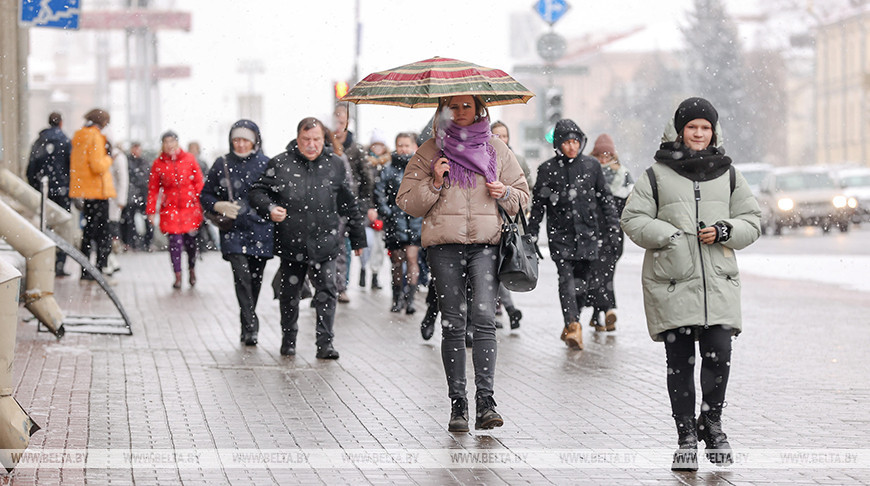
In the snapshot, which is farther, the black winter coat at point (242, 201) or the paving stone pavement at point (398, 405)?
the black winter coat at point (242, 201)

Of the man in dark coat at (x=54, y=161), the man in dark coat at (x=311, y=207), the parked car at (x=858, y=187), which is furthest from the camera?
the parked car at (x=858, y=187)

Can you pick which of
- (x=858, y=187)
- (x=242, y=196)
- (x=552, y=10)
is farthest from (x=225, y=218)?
(x=858, y=187)

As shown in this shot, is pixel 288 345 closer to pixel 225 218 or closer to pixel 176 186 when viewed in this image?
pixel 225 218

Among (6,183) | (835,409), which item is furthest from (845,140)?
(835,409)

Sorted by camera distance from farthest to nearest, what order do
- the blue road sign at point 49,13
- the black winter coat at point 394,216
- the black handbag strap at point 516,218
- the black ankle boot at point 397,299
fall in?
the blue road sign at point 49,13 → the black ankle boot at point 397,299 → the black winter coat at point 394,216 → the black handbag strap at point 516,218

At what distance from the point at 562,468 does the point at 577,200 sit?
5.28 metres

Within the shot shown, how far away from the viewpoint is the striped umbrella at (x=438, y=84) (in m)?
7.68

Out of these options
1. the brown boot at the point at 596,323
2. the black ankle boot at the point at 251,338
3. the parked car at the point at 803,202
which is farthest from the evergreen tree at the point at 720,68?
the black ankle boot at the point at 251,338

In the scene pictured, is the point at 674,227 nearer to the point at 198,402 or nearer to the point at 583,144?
the point at 198,402

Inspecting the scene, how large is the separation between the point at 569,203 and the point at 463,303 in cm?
403

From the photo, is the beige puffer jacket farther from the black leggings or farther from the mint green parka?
the black leggings

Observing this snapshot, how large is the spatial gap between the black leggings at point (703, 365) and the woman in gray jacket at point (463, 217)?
1.18m

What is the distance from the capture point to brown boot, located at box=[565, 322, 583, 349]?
11.6m

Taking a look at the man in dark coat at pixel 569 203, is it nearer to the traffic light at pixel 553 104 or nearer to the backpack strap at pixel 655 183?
the backpack strap at pixel 655 183
